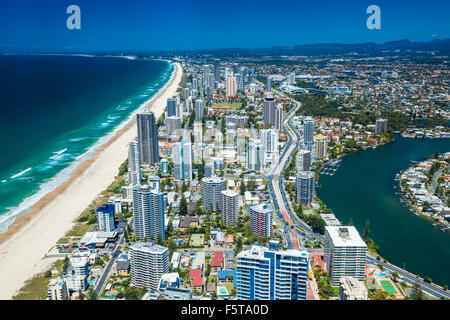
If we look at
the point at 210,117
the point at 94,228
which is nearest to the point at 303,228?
the point at 94,228

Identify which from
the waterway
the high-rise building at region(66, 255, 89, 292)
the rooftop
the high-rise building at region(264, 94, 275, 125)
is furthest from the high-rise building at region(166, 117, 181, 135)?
the rooftop

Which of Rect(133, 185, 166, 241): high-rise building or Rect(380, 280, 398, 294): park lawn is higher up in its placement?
Rect(133, 185, 166, 241): high-rise building

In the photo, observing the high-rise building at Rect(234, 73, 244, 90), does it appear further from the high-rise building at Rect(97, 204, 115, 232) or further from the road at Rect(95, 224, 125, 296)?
the road at Rect(95, 224, 125, 296)

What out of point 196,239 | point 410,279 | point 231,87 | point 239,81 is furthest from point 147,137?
point 239,81

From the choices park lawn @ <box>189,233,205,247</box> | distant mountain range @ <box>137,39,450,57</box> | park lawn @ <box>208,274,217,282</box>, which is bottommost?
park lawn @ <box>208,274,217,282</box>

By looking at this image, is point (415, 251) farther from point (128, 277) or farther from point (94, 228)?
point (94, 228)

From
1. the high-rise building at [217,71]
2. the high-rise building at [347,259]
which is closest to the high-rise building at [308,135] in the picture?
the high-rise building at [347,259]

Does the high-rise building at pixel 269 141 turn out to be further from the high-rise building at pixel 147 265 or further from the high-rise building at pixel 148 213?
the high-rise building at pixel 147 265
